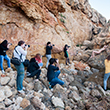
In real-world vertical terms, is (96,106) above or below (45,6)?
below

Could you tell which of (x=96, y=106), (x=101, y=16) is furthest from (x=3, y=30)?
(x=101, y=16)

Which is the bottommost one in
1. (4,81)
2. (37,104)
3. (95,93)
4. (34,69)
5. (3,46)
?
(95,93)

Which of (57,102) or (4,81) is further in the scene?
(4,81)

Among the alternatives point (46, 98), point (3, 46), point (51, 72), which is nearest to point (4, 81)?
point (3, 46)

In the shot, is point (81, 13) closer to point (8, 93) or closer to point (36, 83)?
point (36, 83)

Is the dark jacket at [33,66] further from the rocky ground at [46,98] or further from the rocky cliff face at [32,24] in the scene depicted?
the rocky cliff face at [32,24]

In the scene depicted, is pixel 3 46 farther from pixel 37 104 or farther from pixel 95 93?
pixel 95 93

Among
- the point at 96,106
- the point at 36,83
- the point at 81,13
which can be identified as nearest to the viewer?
the point at 96,106

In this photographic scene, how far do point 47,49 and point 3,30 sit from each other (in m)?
2.87

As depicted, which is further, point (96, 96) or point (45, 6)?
point (45, 6)

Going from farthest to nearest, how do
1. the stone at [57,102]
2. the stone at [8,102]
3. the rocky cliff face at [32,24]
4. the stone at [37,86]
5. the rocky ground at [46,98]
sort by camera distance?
the rocky cliff face at [32,24]
the stone at [37,86]
the stone at [57,102]
the rocky ground at [46,98]
the stone at [8,102]

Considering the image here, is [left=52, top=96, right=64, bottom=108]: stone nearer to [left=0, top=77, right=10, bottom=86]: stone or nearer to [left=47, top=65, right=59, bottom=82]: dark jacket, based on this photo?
[left=47, top=65, right=59, bottom=82]: dark jacket

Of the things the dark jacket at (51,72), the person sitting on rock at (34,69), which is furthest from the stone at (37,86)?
the dark jacket at (51,72)

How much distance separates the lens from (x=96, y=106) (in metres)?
3.38
